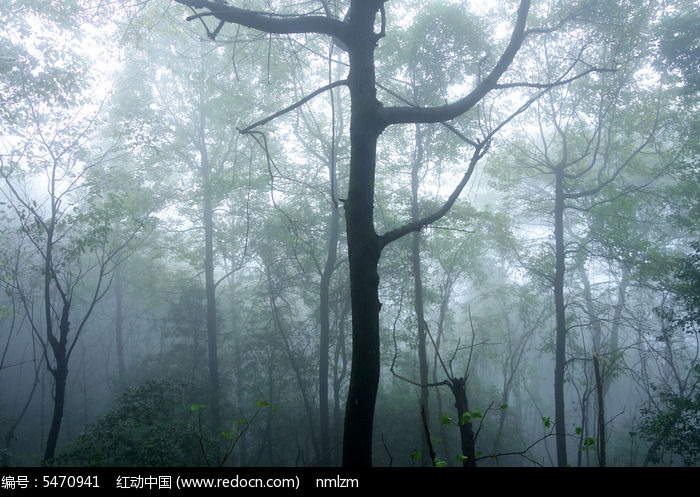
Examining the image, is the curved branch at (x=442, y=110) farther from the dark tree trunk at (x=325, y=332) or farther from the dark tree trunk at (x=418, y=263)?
the dark tree trunk at (x=325, y=332)

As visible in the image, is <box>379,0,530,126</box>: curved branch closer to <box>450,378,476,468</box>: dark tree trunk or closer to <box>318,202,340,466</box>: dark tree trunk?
<box>450,378,476,468</box>: dark tree trunk

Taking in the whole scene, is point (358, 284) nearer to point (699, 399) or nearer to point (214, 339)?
point (699, 399)

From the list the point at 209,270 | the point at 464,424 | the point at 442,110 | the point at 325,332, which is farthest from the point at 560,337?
the point at 209,270

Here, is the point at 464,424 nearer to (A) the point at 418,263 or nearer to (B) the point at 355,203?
(B) the point at 355,203

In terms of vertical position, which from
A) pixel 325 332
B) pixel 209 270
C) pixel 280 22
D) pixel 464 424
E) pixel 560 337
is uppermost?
pixel 209 270

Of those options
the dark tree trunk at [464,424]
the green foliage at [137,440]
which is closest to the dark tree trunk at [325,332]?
the green foliage at [137,440]

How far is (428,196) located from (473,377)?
29.8 feet

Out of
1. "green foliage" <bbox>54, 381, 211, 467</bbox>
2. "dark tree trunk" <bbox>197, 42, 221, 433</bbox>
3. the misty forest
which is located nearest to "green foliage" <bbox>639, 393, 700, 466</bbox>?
the misty forest

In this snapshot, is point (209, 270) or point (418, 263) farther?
point (209, 270)

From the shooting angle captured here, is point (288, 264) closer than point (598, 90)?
No

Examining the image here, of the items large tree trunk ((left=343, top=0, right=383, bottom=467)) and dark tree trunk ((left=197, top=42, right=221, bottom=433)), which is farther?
dark tree trunk ((left=197, top=42, right=221, bottom=433))

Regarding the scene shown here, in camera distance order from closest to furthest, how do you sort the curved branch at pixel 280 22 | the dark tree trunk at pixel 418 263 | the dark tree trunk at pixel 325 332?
the curved branch at pixel 280 22, the dark tree trunk at pixel 418 263, the dark tree trunk at pixel 325 332

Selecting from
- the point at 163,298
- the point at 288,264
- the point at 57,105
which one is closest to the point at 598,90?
the point at 288,264

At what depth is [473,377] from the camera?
54.4 feet
